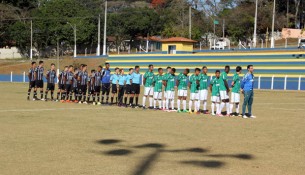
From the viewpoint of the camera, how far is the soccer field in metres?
8.51

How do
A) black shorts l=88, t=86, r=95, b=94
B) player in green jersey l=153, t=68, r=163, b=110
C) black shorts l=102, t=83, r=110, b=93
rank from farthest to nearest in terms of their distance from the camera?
black shorts l=88, t=86, r=95, b=94 < black shorts l=102, t=83, r=110, b=93 < player in green jersey l=153, t=68, r=163, b=110

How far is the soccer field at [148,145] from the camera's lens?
851 cm

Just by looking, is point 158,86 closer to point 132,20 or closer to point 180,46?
point 180,46

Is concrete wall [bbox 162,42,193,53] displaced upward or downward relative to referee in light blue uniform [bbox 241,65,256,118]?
upward

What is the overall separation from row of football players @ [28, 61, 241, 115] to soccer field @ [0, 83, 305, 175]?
5.43 feet

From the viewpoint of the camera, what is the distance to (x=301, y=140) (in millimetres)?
11914

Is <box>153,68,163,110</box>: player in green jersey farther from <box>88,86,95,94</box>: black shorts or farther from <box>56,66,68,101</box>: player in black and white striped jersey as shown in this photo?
<box>56,66,68,101</box>: player in black and white striped jersey

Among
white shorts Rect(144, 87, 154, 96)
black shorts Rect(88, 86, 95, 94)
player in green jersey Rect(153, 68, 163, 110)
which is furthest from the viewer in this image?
black shorts Rect(88, 86, 95, 94)

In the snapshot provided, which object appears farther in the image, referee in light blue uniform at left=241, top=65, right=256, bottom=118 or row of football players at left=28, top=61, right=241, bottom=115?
row of football players at left=28, top=61, right=241, bottom=115

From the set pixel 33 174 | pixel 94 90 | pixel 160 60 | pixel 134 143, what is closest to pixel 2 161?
pixel 33 174

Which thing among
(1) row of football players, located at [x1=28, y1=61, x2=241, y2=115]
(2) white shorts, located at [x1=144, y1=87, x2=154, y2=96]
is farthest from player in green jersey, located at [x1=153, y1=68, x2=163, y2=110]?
(2) white shorts, located at [x1=144, y1=87, x2=154, y2=96]

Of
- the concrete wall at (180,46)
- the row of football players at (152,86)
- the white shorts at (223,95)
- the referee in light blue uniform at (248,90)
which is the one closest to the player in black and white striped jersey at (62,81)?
the row of football players at (152,86)

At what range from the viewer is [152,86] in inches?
810

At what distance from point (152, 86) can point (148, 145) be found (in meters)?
9.82
